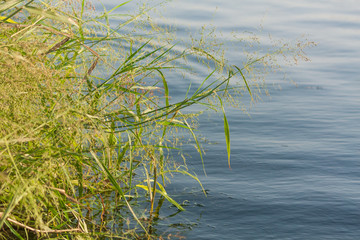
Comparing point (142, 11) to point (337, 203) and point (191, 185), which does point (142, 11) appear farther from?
point (337, 203)

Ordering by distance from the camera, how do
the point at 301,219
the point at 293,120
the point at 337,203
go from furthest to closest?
the point at 293,120 → the point at 337,203 → the point at 301,219

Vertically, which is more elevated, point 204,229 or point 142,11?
point 142,11

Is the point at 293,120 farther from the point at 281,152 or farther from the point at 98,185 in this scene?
the point at 98,185

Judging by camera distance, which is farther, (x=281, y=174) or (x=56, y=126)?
(x=281, y=174)

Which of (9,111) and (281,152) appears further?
(281,152)

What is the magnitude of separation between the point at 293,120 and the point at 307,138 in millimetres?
559

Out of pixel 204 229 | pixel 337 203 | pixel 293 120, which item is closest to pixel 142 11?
pixel 204 229

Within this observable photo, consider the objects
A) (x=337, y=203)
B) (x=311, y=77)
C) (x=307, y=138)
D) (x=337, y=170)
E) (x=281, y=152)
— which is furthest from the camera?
(x=311, y=77)

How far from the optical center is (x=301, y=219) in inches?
116

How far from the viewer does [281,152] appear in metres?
4.08

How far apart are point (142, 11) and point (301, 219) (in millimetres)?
1373

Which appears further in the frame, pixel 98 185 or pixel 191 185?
pixel 191 185

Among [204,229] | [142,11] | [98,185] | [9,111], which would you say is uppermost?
[142,11]

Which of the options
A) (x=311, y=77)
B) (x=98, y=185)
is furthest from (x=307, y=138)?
(x=311, y=77)
